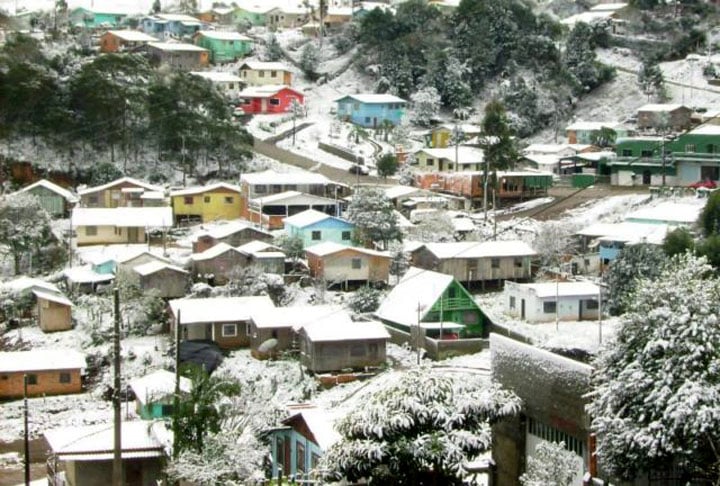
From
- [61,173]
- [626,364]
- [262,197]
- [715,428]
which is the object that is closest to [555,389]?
[626,364]

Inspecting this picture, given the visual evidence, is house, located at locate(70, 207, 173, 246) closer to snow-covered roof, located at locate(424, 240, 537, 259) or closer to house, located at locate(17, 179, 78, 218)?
house, located at locate(17, 179, 78, 218)

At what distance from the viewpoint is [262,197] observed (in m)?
29.1

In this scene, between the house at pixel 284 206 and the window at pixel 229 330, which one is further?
the house at pixel 284 206

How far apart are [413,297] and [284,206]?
713 cm

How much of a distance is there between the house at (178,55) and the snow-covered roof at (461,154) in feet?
36.1

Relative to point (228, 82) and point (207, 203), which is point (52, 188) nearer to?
point (207, 203)

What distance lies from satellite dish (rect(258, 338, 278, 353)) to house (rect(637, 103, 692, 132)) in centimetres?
1797

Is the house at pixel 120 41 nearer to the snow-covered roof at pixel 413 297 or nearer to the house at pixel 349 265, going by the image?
the house at pixel 349 265

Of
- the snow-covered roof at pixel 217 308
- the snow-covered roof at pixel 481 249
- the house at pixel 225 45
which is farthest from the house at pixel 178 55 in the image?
the snow-covered roof at pixel 217 308

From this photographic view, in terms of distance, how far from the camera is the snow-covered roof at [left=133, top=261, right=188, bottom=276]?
23641mm

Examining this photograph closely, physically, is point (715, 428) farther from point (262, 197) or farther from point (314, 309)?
point (262, 197)

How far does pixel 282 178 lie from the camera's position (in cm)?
2978

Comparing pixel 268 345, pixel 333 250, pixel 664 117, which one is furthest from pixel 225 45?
pixel 268 345

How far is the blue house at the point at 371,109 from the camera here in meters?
38.3
